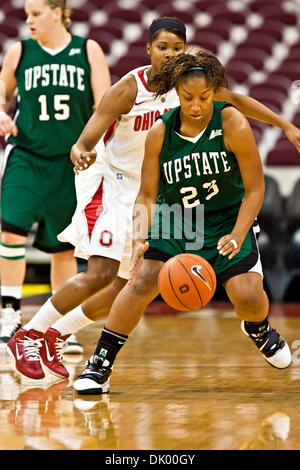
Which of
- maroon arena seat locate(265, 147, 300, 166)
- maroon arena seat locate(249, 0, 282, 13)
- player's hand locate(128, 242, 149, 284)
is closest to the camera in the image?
player's hand locate(128, 242, 149, 284)

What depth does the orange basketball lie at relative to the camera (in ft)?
11.0

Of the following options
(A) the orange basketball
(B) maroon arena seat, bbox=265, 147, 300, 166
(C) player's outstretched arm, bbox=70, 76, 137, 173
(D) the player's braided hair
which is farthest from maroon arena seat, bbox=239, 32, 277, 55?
(A) the orange basketball

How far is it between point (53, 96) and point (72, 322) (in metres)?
1.48

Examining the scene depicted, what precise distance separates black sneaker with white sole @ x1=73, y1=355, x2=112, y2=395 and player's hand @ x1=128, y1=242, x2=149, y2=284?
39 cm

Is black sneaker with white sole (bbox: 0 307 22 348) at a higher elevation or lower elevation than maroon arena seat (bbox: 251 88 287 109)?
lower

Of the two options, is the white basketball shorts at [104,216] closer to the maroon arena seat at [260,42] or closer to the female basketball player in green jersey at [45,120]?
the female basketball player in green jersey at [45,120]

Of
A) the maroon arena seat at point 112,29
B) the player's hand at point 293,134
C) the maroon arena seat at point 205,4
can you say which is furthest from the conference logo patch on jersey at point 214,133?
the maroon arena seat at point 205,4

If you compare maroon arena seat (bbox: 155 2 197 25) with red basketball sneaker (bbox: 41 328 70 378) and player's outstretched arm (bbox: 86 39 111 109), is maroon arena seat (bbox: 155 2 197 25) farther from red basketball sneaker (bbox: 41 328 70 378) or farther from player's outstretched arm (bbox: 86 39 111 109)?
red basketball sneaker (bbox: 41 328 70 378)

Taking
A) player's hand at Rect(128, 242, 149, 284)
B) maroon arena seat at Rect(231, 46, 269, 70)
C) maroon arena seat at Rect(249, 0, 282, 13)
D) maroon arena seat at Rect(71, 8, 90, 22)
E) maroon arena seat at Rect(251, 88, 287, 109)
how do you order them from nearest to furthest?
1. player's hand at Rect(128, 242, 149, 284)
2. maroon arena seat at Rect(251, 88, 287, 109)
3. maroon arena seat at Rect(231, 46, 269, 70)
4. maroon arena seat at Rect(71, 8, 90, 22)
5. maroon arena seat at Rect(249, 0, 282, 13)

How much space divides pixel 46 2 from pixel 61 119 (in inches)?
26.3

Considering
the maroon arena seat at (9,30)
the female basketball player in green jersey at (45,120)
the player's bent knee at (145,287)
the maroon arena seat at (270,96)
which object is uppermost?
the maroon arena seat at (9,30)

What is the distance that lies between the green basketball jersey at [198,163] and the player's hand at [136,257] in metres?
0.29

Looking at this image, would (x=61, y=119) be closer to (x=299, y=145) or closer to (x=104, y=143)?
(x=104, y=143)

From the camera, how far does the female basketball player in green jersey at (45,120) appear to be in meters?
4.78
